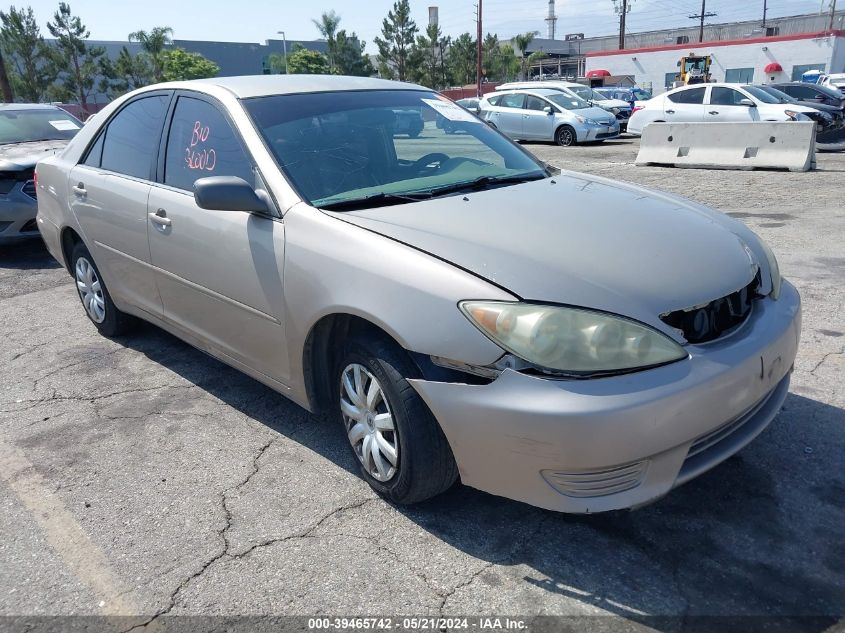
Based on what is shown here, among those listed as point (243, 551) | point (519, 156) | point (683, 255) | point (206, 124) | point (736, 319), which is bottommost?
point (243, 551)

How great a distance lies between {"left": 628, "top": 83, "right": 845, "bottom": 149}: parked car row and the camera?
598 inches

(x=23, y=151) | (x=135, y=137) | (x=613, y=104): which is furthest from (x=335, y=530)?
(x=613, y=104)

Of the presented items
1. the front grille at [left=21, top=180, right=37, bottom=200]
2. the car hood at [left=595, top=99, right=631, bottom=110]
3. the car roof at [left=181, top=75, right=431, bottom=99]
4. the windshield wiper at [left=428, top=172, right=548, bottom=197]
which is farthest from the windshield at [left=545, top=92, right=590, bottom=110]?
the windshield wiper at [left=428, top=172, right=548, bottom=197]

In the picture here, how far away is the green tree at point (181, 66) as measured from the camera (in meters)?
48.8

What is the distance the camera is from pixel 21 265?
25.2 feet

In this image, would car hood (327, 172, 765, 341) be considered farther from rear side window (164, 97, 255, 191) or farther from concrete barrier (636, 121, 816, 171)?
concrete barrier (636, 121, 816, 171)

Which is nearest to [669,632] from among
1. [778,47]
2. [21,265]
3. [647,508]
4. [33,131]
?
[647,508]

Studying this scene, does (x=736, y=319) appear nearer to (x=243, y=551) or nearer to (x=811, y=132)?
(x=243, y=551)

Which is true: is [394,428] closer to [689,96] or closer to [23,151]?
[23,151]

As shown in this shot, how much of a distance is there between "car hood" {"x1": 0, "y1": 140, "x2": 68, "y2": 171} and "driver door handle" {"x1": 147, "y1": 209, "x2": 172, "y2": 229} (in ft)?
15.6

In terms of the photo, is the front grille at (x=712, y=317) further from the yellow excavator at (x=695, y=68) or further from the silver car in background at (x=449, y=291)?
the yellow excavator at (x=695, y=68)

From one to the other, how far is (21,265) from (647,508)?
7246mm

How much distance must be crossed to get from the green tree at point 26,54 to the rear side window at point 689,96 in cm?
3845

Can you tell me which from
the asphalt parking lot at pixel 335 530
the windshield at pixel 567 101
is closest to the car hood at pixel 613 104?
the windshield at pixel 567 101
